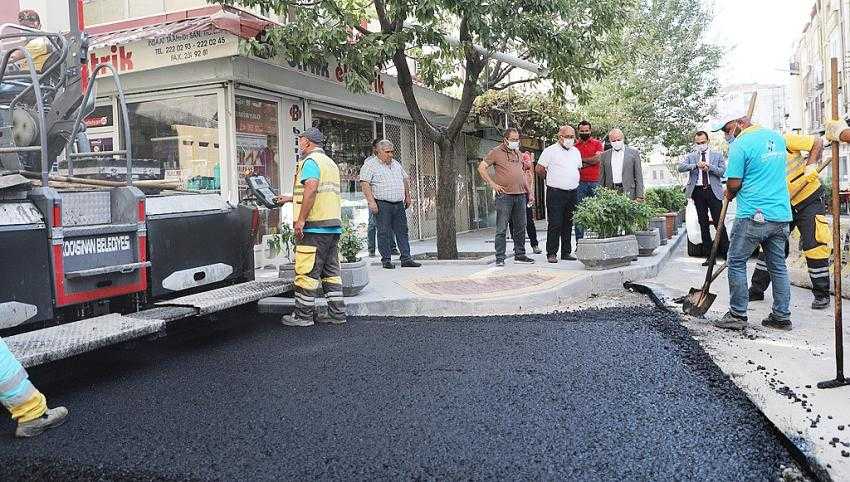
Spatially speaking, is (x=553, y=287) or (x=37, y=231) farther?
(x=553, y=287)

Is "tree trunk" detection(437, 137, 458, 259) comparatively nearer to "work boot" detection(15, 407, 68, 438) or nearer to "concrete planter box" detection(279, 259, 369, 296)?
"concrete planter box" detection(279, 259, 369, 296)

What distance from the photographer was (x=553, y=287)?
276 inches

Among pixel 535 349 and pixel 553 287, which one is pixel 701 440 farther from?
pixel 553 287

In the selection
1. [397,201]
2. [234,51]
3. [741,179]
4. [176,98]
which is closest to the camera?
[741,179]

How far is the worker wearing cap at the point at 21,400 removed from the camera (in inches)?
131

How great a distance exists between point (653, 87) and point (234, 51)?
16.9m

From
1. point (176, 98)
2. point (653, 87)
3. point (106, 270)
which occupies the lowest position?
point (106, 270)

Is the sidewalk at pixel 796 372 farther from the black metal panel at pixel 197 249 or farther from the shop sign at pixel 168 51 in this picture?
the shop sign at pixel 168 51

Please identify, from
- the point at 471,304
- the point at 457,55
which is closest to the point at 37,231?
the point at 471,304

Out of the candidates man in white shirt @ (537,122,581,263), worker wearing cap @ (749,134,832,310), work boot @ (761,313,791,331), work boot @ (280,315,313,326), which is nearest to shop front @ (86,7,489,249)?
work boot @ (280,315,313,326)

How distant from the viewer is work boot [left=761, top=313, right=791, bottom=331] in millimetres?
5172

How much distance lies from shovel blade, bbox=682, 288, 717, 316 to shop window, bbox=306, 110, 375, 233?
7314 millimetres

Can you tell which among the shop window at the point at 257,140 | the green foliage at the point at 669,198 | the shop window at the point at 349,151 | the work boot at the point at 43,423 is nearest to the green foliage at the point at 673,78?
the green foliage at the point at 669,198

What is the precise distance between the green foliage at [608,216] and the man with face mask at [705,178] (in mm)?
2042
